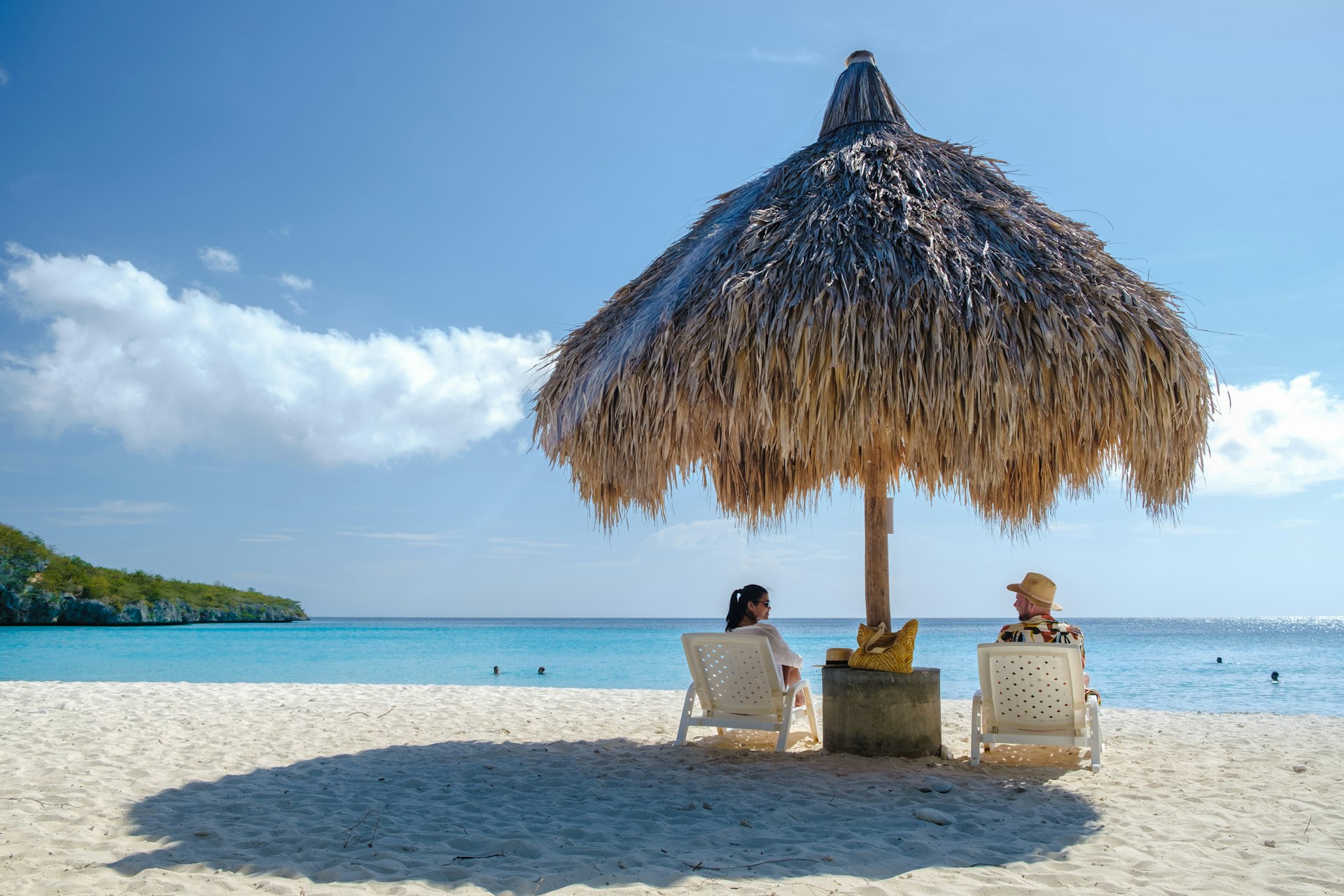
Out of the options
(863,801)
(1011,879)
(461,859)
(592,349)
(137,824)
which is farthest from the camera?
(592,349)

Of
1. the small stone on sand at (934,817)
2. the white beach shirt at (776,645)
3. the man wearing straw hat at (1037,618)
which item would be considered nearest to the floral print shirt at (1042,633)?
the man wearing straw hat at (1037,618)

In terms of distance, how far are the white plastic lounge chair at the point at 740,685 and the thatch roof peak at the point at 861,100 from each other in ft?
11.1

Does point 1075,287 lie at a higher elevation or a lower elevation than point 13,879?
higher

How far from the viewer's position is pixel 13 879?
2.56 meters

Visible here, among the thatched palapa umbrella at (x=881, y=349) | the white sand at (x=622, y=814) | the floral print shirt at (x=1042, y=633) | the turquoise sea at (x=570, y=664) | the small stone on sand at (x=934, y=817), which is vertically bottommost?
the turquoise sea at (x=570, y=664)

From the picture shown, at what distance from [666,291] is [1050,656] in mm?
2727

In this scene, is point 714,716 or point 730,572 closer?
point 714,716

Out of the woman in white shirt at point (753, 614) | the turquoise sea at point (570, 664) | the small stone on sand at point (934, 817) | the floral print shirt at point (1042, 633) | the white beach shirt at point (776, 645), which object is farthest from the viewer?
the turquoise sea at point (570, 664)

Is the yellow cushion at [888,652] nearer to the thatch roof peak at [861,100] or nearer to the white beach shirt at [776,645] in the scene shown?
the white beach shirt at [776,645]

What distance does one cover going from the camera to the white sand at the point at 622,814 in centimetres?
260

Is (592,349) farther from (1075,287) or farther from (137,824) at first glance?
(137,824)

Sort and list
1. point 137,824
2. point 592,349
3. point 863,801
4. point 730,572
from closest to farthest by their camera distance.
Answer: point 137,824 → point 863,801 → point 592,349 → point 730,572

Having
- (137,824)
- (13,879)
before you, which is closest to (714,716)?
(137,824)

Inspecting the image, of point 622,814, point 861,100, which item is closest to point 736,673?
point 622,814
